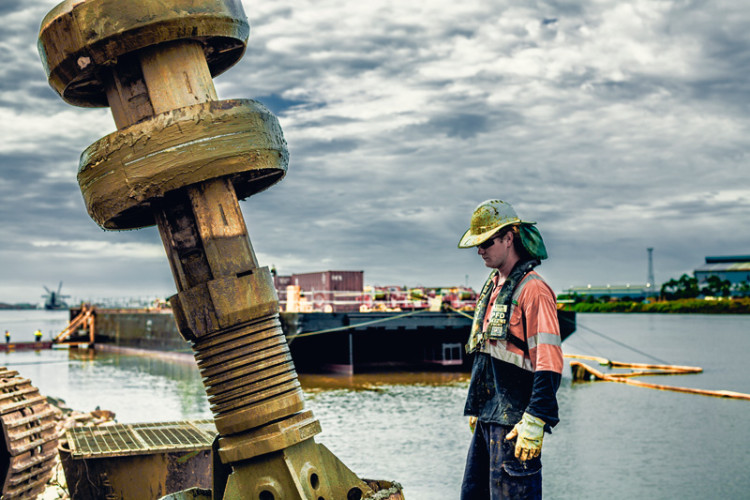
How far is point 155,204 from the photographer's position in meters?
3.33

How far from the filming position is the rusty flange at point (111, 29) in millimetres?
3078

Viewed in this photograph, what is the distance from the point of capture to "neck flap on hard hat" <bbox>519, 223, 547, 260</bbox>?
3818 millimetres

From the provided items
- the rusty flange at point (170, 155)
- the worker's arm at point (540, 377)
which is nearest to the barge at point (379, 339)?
the worker's arm at point (540, 377)

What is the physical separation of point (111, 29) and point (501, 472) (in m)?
2.72

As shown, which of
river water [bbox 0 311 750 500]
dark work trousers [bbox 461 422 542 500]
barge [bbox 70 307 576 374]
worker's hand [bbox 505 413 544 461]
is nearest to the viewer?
worker's hand [bbox 505 413 544 461]

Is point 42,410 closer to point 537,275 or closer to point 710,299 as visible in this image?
point 537,275

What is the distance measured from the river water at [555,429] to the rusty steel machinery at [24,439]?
19.5 ft

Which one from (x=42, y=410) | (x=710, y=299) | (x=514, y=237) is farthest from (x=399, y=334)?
(x=710, y=299)

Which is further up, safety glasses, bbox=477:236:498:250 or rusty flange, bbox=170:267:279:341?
safety glasses, bbox=477:236:498:250

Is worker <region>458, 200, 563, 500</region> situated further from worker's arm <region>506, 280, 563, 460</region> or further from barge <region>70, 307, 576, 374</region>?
barge <region>70, 307, 576, 374</region>

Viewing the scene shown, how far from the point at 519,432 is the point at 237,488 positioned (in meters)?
1.31

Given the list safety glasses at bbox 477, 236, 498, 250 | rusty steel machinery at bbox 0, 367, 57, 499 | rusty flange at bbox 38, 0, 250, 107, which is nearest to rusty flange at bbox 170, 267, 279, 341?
rusty flange at bbox 38, 0, 250, 107

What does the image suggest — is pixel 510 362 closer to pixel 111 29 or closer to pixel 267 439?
pixel 267 439

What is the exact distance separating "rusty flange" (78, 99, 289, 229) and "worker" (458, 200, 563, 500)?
1.30 m
